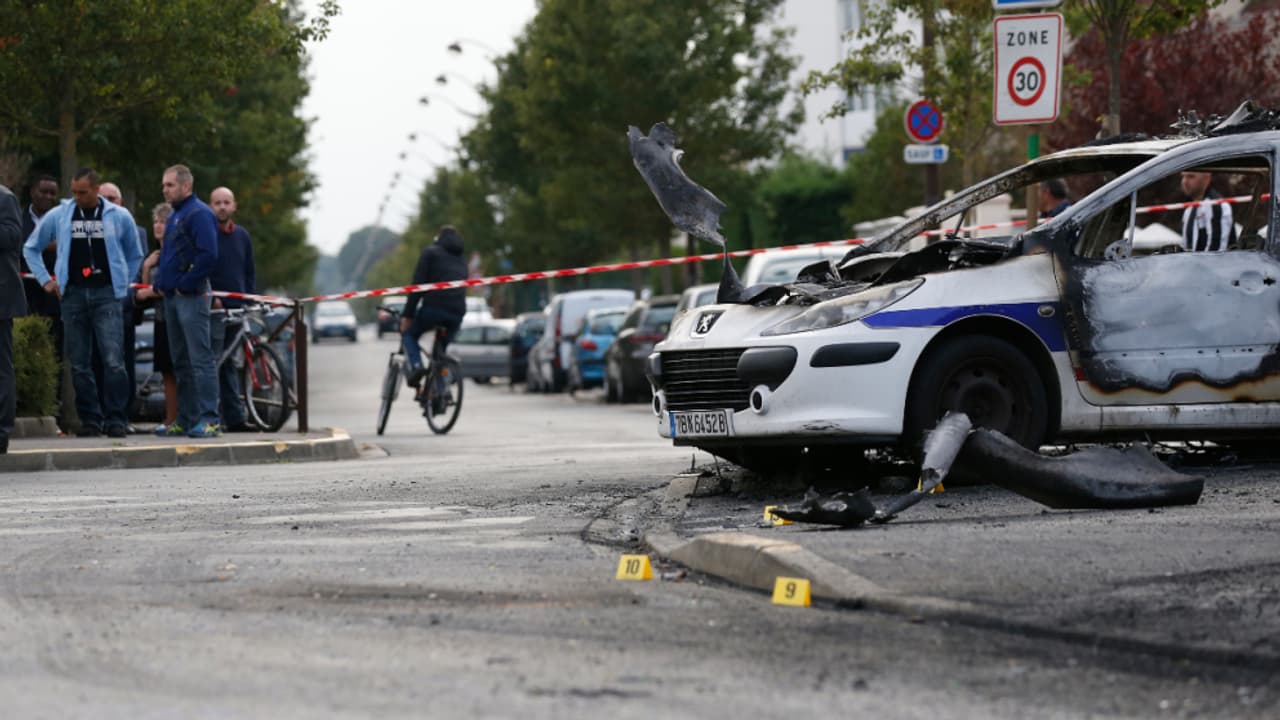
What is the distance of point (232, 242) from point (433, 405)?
2.89m

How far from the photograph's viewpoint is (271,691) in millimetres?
5043

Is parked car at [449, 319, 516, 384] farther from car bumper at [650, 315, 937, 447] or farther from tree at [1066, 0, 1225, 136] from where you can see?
car bumper at [650, 315, 937, 447]

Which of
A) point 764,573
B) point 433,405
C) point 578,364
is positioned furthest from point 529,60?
point 764,573

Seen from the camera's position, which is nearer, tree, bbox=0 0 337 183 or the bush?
the bush

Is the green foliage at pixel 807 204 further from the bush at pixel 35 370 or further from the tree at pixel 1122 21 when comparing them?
the bush at pixel 35 370

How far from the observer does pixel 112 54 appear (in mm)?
20969

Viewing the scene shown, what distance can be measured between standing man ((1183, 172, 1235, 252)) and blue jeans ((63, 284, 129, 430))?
7.73m

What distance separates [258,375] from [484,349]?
25893 mm

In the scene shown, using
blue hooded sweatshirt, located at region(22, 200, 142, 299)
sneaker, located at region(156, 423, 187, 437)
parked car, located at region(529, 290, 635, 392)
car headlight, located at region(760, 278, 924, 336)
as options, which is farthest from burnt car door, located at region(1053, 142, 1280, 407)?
A: parked car, located at region(529, 290, 635, 392)

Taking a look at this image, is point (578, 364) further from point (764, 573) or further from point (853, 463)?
point (764, 573)

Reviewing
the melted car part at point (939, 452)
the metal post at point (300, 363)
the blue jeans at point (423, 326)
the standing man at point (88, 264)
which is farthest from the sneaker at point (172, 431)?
the melted car part at point (939, 452)

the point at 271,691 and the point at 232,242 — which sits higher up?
the point at 232,242

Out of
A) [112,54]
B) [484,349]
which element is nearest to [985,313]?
[112,54]

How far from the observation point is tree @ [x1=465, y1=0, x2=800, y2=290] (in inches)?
1794
